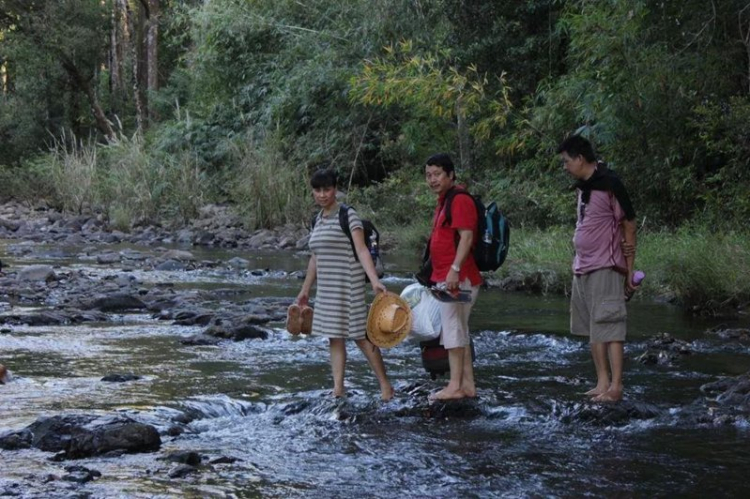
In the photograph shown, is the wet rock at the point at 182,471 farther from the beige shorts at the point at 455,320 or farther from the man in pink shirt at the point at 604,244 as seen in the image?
the man in pink shirt at the point at 604,244

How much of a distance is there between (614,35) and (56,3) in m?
25.2

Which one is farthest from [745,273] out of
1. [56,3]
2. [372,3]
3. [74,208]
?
[56,3]

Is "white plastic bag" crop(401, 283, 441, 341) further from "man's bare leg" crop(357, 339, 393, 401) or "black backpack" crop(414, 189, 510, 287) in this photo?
"black backpack" crop(414, 189, 510, 287)

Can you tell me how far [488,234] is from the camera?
6.44 meters

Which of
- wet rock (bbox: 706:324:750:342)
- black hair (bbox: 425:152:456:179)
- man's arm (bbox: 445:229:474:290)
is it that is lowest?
wet rock (bbox: 706:324:750:342)

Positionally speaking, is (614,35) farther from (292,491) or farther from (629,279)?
(292,491)

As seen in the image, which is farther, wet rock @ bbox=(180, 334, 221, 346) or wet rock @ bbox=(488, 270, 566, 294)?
wet rock @ bbox=(488, 270, 566, 294)

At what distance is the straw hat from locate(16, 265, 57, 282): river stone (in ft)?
29.7

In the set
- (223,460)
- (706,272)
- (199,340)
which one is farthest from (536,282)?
(223,460)

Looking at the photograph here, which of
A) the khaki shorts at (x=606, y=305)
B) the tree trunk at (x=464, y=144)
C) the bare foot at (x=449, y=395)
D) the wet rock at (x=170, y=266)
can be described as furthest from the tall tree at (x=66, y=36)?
the khaki shorts at (x=606, y=305)

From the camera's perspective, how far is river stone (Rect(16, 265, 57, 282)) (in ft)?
47.6

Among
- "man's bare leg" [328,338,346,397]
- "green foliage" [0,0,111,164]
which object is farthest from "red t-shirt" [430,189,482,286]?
"green foliage" [0,0,111,164]

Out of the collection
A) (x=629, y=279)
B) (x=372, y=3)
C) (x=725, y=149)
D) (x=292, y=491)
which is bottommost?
(x=292, y=491)

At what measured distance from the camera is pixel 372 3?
22125 mm
